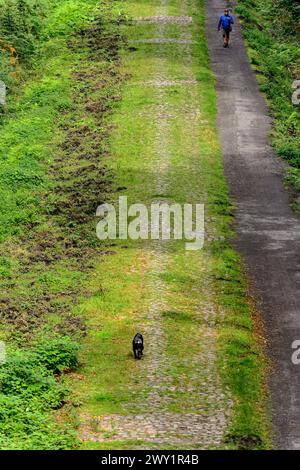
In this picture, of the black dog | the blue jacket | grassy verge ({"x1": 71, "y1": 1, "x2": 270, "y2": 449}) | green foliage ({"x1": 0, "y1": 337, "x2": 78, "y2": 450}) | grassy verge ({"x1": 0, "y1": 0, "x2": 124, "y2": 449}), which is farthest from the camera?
the blue jacket

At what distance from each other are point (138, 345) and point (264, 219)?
452 inches

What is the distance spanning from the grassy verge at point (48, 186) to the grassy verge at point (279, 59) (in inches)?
275

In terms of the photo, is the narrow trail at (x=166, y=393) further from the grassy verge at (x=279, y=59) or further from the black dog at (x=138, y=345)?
the grassy verge at (x=279, y=59)

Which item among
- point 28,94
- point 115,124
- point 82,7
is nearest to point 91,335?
point 115,124

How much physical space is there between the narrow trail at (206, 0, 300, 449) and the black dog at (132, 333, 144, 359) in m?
3.41

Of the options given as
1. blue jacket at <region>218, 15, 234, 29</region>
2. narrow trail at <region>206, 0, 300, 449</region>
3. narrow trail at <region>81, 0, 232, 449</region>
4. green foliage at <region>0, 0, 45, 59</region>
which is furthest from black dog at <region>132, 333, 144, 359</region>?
blue jacket at <region>218, 15, 234, 29</region>

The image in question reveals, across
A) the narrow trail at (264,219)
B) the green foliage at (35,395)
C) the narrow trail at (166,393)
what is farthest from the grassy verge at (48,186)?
the narrow trail at (264,219)

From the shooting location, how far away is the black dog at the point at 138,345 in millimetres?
27922

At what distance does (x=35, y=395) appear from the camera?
2588 cm

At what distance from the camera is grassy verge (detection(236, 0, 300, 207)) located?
148 feet

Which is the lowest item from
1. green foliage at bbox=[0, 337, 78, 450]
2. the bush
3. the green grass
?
green foliage at bbox=[0, 337, 78, 450]

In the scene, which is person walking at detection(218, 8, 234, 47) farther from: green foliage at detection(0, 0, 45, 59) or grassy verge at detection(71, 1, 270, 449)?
green foliage at detection(0, 0, 45, 59)

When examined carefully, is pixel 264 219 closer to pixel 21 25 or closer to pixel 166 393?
pixel 166 393

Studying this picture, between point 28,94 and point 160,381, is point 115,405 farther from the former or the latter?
point 28,94
